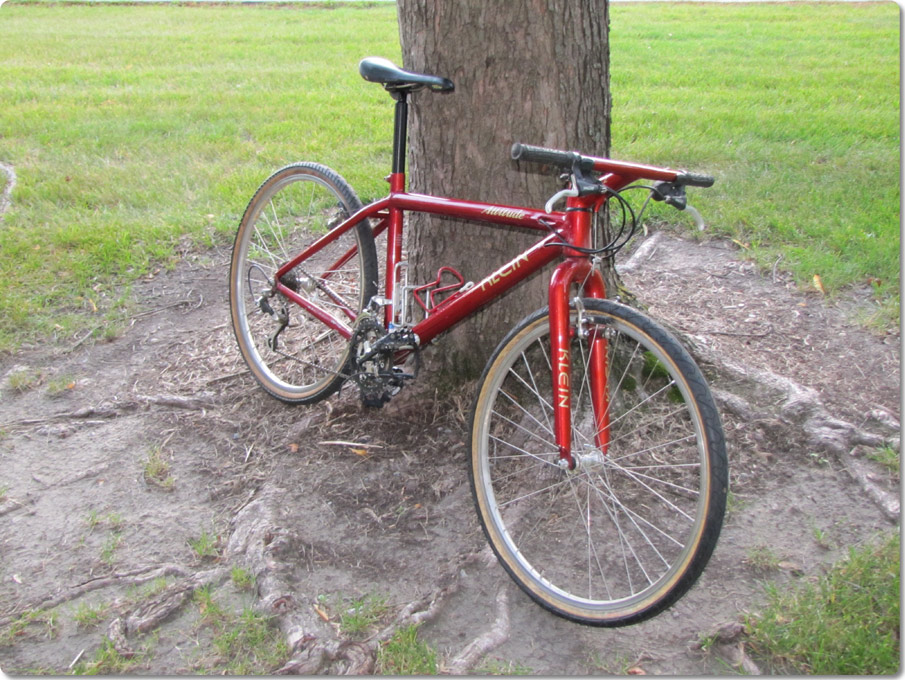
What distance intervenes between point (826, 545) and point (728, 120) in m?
4.86

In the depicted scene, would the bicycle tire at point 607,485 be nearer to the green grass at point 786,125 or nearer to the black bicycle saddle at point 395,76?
the black bicycle saddle at point 395,76

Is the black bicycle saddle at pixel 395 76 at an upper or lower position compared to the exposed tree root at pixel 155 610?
upper

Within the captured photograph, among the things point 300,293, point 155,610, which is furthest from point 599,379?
point 300,293

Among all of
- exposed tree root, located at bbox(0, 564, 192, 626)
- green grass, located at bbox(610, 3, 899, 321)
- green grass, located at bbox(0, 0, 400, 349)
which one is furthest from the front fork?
green grass, located at bbox(0, 0, 400, 349)

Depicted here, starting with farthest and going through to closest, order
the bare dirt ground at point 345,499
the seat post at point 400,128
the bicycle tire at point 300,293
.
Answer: the bicycle tire at point 300,293
the seat post at point 400,128
the bare dirt ground at point 345,499

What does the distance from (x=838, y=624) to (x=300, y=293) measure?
253 centimetres

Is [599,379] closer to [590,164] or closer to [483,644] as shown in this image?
[590,164]

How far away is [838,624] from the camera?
7.57 ft

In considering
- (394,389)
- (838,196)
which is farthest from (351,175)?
(838,196)

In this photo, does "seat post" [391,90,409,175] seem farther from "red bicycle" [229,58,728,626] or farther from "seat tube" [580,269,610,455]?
"seat tube" [580,269,610,455]

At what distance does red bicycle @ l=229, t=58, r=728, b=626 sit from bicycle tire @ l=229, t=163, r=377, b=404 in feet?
0.03

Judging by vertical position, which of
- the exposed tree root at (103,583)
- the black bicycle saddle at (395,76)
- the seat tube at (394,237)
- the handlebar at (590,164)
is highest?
the black bicycle saddle at (395,76)

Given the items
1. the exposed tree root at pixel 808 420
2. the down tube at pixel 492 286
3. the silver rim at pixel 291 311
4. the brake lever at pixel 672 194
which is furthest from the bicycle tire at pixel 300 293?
the exposed tree root at pixel 808 420

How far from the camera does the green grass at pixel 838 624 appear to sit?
2.24m
